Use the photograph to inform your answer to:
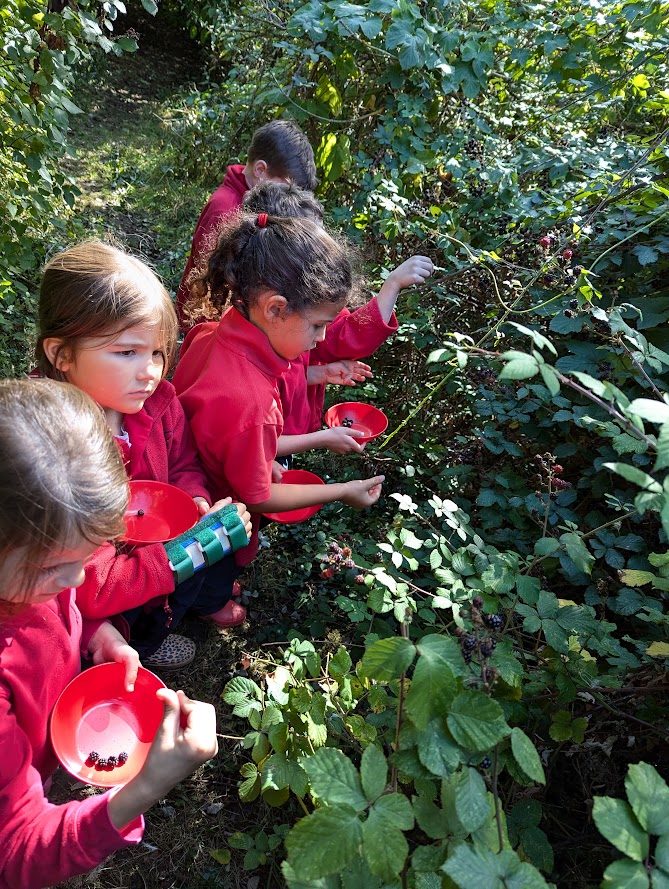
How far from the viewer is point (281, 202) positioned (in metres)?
2.49

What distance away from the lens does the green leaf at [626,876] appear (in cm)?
81

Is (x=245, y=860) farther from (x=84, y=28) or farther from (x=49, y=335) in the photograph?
(x=84, y=28)

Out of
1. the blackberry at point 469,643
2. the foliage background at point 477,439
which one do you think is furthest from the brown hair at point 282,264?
the blackberry at point 469,643

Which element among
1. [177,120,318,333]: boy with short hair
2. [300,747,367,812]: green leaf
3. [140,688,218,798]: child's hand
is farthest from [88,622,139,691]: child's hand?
[177,120,318,333]: boy with short hair

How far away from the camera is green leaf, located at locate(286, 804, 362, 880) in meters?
0.91

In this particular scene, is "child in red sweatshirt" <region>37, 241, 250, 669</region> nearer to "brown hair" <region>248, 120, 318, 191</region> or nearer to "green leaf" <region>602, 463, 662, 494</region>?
"green leaf" <region>602, 463, 662, 494</region>

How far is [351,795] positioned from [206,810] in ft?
3.83

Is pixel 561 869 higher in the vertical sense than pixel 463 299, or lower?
lower

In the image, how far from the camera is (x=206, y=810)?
1923mm

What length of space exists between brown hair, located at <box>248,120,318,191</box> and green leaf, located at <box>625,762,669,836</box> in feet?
9.50

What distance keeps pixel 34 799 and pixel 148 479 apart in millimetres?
967

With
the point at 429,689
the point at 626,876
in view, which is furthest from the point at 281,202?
the point at 626,876

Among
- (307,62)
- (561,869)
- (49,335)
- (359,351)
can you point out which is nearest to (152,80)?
(307,62)

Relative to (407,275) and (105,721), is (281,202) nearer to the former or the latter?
(407,275)
